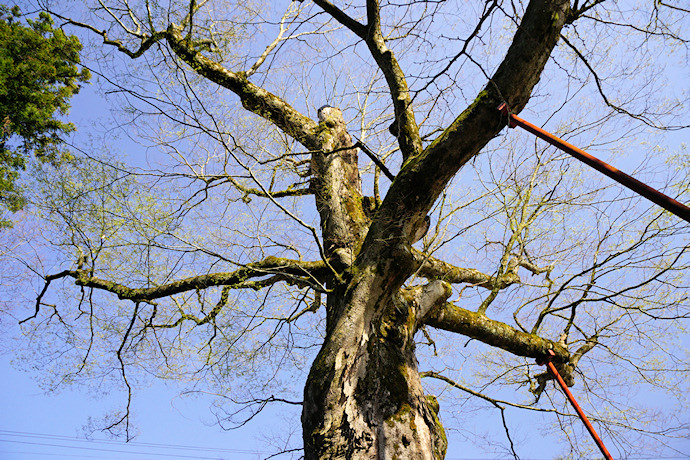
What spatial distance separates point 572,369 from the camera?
12.1 ft

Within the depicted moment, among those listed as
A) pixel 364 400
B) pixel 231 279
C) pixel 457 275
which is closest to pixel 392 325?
pixel 364 400

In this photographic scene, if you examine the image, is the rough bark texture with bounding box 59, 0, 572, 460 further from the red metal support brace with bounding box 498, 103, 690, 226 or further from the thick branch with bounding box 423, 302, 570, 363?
the red metal support brace with bounding box 498, 103, 690, 226

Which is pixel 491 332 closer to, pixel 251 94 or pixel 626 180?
pixel 626 180

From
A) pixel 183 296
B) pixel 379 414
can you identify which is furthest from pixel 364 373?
pixel 183 296

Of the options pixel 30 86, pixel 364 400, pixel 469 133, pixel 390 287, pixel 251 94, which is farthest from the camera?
pixel 30 86

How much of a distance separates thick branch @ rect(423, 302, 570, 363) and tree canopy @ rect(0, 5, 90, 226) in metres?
5.75

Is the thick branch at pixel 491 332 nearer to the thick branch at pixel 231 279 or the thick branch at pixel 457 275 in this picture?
the thick branch at pixel 457 275

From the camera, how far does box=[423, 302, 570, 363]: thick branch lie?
3.33 m

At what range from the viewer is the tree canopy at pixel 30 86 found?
19.4 ft

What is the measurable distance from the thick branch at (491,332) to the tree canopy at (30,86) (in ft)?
18.9

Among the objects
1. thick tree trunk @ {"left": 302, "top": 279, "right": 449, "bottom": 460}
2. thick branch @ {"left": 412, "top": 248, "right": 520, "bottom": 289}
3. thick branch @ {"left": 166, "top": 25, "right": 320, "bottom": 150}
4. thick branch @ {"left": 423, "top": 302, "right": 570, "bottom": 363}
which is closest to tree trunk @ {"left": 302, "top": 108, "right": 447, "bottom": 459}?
thick tree trunk @ {"left": 302, "top": 279, "right": 449, "bottom": 460}

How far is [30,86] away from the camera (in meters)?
6.21

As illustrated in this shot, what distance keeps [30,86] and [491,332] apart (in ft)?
24.5

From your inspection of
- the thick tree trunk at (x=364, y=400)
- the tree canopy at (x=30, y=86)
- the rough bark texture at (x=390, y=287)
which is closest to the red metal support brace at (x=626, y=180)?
the rough bark texture at (x=390, y=287)
